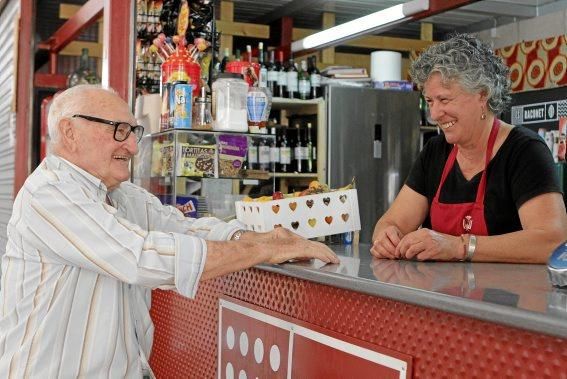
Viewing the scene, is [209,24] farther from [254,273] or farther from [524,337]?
[524,337]

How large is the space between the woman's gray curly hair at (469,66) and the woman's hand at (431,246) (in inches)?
26.3

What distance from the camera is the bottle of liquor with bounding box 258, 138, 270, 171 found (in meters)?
3.82

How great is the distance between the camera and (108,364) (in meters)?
2.43

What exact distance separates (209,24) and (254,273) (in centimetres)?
205

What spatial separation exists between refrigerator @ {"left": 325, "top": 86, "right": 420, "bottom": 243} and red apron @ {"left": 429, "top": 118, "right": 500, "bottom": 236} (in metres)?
4.68

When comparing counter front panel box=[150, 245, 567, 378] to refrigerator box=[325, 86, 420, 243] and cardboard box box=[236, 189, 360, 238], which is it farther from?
refrigerator box=[325, 86, 420, 243]

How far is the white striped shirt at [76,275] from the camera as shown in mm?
2234

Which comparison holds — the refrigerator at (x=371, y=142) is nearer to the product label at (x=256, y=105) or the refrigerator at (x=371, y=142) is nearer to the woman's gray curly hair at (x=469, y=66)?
the product label at (x=256, y=105)

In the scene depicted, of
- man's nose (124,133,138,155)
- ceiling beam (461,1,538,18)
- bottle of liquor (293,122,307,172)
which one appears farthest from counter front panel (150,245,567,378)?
ceiling beam (461,1,538,18)

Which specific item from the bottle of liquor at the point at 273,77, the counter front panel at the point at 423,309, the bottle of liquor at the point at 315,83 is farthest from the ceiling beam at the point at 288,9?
the counter front panel at the point at 423,309

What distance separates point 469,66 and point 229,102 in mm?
1265

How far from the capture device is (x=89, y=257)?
2.23 meters

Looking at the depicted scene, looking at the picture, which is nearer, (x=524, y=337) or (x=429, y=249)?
(x=524, y=337)

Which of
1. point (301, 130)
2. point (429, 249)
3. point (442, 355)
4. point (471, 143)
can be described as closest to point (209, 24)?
point (471, 143)
